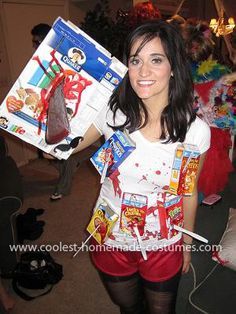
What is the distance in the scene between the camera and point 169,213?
964 millimetres

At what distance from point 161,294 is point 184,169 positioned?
48 cm

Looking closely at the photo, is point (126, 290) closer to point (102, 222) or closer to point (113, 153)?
point (102, 222)

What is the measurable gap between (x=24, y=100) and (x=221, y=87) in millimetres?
1602

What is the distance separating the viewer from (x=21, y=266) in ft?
5.68

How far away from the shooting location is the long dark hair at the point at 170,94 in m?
0.85

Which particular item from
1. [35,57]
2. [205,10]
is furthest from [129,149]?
[205,10]

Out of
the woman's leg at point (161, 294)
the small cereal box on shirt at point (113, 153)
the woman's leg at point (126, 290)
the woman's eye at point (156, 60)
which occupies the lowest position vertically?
the woman's leg at point (126, 290)

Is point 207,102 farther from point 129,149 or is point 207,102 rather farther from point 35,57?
point 35,57

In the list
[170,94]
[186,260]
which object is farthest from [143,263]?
[170,94]

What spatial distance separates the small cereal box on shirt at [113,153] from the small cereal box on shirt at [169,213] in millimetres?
199

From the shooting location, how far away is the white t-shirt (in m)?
0.91

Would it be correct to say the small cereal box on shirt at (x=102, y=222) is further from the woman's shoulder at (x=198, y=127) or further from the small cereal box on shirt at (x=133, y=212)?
the woman's shoulder at (x=198, y=127)

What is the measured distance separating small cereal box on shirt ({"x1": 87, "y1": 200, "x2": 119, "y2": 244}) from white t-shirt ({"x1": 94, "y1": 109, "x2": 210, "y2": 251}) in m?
0.02

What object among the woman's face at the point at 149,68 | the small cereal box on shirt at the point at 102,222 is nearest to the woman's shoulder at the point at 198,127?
the woman's face at the point at 149,68
